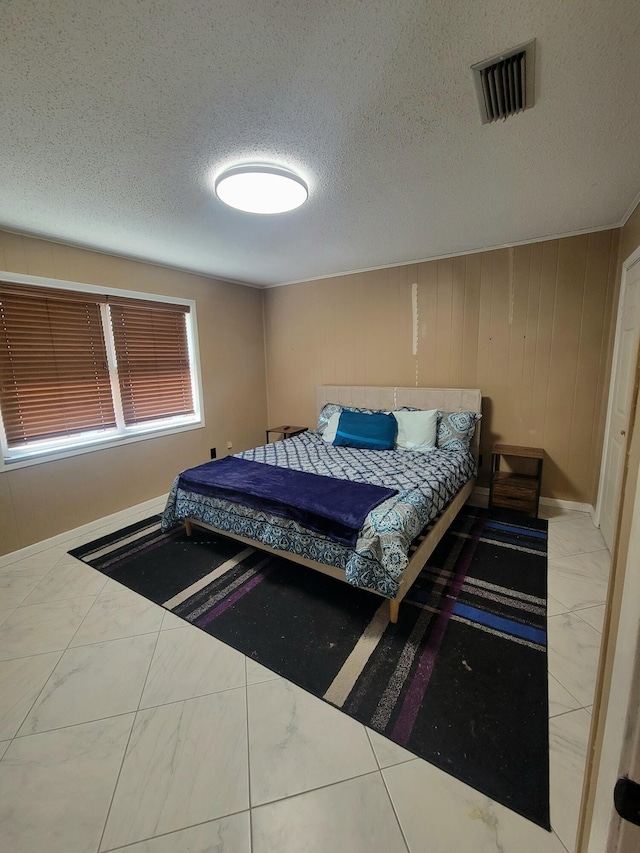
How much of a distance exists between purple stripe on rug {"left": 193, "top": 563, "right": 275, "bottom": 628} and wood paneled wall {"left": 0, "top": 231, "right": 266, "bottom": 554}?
5.70ft

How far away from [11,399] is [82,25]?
246cm

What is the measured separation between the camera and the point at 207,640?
1.86 m

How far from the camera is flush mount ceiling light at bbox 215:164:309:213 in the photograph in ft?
5.79

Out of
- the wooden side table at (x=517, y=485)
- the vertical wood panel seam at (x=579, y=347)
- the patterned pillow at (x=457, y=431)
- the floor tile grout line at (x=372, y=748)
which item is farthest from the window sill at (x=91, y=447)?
the vertical wood panel seam at (x=579, y=347)

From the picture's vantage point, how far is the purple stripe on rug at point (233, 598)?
2002 mm

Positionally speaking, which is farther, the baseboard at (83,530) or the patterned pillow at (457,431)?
the patterned pillow at (457,431)

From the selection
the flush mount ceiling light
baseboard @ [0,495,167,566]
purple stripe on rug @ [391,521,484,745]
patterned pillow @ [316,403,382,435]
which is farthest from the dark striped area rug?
the flush mount ceiling light

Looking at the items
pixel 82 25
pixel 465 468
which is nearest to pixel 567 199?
pixel 465 468

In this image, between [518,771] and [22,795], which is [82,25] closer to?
[22,795]

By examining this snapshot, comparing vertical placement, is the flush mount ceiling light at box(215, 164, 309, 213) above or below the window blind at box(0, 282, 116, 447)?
above

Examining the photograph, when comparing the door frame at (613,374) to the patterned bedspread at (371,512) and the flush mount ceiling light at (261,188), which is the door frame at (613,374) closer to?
the patterned bedspread at (371,512)

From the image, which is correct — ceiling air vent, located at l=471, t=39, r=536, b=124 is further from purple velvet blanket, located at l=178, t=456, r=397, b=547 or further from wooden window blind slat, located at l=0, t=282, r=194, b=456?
wooden window blind slat, located at l=0, t=282, r=194, b=456

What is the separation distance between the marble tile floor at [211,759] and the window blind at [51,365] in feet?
5.02

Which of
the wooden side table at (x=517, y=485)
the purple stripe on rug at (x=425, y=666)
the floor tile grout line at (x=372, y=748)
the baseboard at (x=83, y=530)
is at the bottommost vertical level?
the floor tile grout line at (x=372, y=748)
